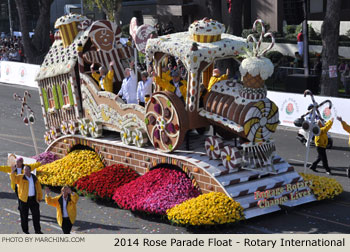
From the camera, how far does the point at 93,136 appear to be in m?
17.0

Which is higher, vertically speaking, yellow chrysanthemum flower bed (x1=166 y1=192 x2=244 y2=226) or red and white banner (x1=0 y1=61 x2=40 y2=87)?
red and white banner (x1=0 y1=61 x2=40 y2=87)

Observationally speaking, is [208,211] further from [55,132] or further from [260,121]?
[55,132]

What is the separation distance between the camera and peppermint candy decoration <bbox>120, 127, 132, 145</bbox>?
1569cm

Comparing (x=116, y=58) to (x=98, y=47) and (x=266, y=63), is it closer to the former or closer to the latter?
(x=98, y=47)

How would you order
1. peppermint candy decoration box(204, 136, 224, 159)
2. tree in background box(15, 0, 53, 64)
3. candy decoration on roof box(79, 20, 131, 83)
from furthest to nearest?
tree in background box(15, 0, 53, 64), candy decoration on roof box(79, 20, 131, 83), peppermint candy decoration box(204, 136, 224, 159)

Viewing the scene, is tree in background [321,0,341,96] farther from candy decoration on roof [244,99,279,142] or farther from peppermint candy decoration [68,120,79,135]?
candy decoration on roof [244,99,279,142]

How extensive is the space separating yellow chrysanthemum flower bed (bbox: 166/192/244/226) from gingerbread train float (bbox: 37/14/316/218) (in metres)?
0.30

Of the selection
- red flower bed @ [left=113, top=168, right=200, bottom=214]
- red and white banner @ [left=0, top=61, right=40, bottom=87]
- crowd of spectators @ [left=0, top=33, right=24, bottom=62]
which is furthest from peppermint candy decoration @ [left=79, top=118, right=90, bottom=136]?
crowd of spectators @ [left=0, top=33, right=24, bottom=62]

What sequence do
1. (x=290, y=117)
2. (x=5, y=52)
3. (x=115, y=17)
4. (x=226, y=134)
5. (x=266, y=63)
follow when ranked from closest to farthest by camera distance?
(x=266, y=63) < (x=226, y=134) < (x=290, y=117) < (x=5, y=52) < (x=115, y=17)

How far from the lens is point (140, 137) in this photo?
15414 mm

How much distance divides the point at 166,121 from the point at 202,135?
2049 millimetres

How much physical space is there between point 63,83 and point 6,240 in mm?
6571

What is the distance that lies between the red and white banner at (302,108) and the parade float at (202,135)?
654 cm

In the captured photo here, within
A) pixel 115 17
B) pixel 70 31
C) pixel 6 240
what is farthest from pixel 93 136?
pixel 115 17
